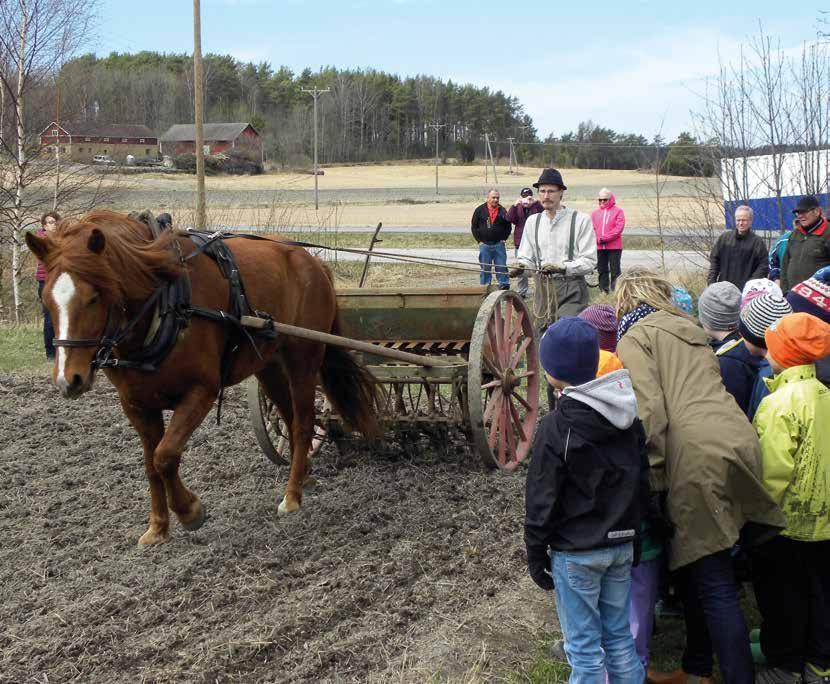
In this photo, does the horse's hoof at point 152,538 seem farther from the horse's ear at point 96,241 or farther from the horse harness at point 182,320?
the horse's ear at point 96,241

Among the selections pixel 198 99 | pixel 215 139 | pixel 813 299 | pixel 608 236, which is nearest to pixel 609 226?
pixel 608 236

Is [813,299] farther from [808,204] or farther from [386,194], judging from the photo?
[386,194]

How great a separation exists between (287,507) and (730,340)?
281 cm

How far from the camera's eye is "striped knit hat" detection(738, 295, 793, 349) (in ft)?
12.0

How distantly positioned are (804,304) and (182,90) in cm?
7812

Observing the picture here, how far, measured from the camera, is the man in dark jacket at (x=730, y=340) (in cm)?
379

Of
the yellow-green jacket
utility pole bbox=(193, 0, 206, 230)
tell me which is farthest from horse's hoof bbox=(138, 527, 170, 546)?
utility pole bbox=(193, 0, 206, 230)

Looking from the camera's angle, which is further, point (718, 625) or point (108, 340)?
point (108, 340)

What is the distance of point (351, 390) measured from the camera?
5.98 meters

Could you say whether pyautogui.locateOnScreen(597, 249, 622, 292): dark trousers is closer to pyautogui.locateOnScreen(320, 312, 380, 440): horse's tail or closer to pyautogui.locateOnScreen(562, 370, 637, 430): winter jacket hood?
pyautogui.locateOnScreen(320, 312, 380, 440): horse's tail

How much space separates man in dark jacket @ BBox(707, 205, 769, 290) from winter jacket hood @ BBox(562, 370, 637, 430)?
6869 mm

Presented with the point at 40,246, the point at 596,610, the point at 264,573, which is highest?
the point at 40,246

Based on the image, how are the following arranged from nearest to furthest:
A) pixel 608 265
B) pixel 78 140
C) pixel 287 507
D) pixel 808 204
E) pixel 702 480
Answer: pixel 702 480, pixel 287 507, pixel 808 204, pixel 608 265, pixel 78 140

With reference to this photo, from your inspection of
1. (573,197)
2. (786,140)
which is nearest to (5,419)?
(786,140)
